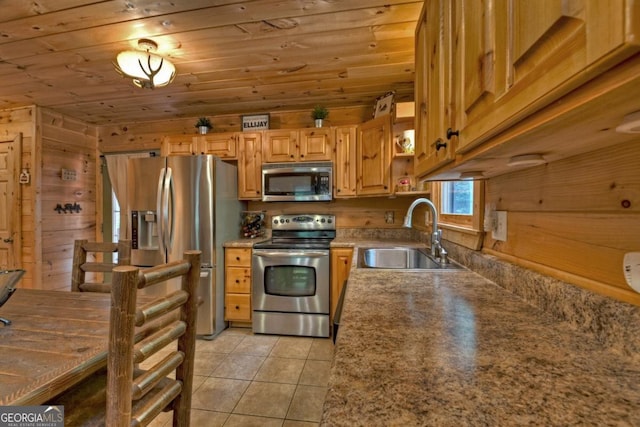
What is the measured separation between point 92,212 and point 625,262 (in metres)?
4.81

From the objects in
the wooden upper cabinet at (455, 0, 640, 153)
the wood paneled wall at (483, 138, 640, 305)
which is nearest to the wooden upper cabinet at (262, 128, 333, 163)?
the wood paneled wall at (483, 138, 640, 305)

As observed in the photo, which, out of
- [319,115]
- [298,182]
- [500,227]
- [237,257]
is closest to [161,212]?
[237,257]

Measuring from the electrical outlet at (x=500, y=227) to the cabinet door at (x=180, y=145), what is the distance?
291 cm

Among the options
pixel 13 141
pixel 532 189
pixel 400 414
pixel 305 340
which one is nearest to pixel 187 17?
pixel 532 189

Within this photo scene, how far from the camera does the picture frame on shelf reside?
2695 mm

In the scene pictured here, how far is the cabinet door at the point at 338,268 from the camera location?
2.67 metres

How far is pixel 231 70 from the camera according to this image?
7.79 ft

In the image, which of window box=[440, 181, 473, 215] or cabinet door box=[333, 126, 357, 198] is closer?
window box=[440, 181, 473, 215]

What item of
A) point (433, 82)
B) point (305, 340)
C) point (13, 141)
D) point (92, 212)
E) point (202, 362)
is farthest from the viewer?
point (92, 212)

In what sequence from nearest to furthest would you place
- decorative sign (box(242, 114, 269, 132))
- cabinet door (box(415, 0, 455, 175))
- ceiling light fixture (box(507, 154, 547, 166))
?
ceiling light fixture (box(507, 154, 547, 166)) → cabinet door (box(415, 0, 455, 175)) → decorative sign (box(242, 114, 269, 132))

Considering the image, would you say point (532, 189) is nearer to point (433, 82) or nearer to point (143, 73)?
point (433, 82)

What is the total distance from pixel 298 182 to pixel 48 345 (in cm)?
227

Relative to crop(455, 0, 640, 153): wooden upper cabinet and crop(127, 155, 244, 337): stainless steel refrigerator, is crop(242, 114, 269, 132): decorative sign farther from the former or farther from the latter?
crop(455, 0, 640, 153): wooden upper cabinet

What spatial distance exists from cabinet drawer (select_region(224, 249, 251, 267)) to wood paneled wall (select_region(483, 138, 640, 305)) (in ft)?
7.34
